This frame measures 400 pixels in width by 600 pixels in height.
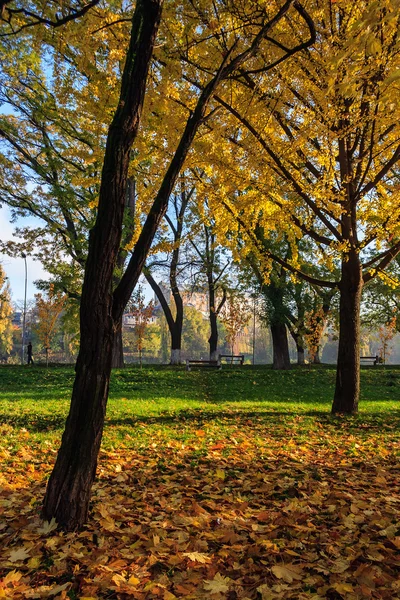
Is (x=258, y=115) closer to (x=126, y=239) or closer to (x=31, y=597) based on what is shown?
(x=31, y=597)

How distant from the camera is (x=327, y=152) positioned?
6.96 metres

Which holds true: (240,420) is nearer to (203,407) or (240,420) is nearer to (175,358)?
(203,407)

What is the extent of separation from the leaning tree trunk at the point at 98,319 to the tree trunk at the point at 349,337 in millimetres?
6525

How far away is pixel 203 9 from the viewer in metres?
4.71

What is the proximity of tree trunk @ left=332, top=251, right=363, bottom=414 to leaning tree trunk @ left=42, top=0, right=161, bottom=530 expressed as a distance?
21.4 feet

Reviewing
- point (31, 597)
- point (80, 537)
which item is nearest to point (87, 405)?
point (80, 537)

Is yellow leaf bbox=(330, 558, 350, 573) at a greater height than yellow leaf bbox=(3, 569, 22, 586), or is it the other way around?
yellow leaf bbox=(330, 558, 350, 573)

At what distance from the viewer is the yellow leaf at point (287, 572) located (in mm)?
2305

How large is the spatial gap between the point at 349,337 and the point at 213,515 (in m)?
6.27

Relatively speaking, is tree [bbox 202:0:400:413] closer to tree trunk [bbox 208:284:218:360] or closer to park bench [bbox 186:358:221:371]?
park bench [bbox 186:358:221:371]

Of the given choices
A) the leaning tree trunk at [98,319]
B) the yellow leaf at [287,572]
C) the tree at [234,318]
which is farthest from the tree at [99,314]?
the tree at [234,318]

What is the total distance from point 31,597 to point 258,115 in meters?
6.76

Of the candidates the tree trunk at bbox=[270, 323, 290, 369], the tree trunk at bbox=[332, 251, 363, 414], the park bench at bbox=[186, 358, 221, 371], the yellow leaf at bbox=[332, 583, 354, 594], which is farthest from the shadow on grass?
the tree trunk at bbox=[270, 323, 290, 369]

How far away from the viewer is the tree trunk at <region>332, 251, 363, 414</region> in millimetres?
8523
